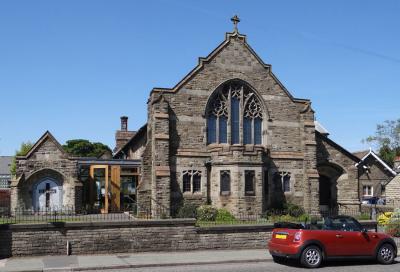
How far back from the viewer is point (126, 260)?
1641 centimetres

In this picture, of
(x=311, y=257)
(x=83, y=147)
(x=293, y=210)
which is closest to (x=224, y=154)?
(x=293, y=210)

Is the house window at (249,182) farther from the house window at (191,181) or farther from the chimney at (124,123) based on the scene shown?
the chimney at (124,123)

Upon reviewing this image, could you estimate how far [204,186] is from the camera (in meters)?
30.1

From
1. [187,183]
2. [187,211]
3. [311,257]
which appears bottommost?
[311,257]

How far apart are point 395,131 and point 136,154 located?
50.7 meters

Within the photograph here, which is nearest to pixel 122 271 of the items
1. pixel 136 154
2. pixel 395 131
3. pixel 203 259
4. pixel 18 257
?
pixel 203 259

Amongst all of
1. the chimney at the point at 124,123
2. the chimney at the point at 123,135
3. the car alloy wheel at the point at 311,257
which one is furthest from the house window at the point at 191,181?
the chimney at the point at 124,123

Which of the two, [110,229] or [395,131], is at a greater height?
[395,131]

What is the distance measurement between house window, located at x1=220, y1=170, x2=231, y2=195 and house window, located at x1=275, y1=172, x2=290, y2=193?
4.08m

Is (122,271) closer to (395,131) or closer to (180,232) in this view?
(180,232)

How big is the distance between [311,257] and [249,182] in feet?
47.5

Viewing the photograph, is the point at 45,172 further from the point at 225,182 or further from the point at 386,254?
the point at 386,254

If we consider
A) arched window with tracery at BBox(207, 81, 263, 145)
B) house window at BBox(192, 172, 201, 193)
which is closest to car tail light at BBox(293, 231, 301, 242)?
house window at BBox(192, 172, 201, 193)

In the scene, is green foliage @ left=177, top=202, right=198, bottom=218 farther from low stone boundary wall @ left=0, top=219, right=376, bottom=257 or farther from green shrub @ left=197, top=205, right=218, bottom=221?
low stone boundary wall @ left=0, top=219, right=376, bottom=257
